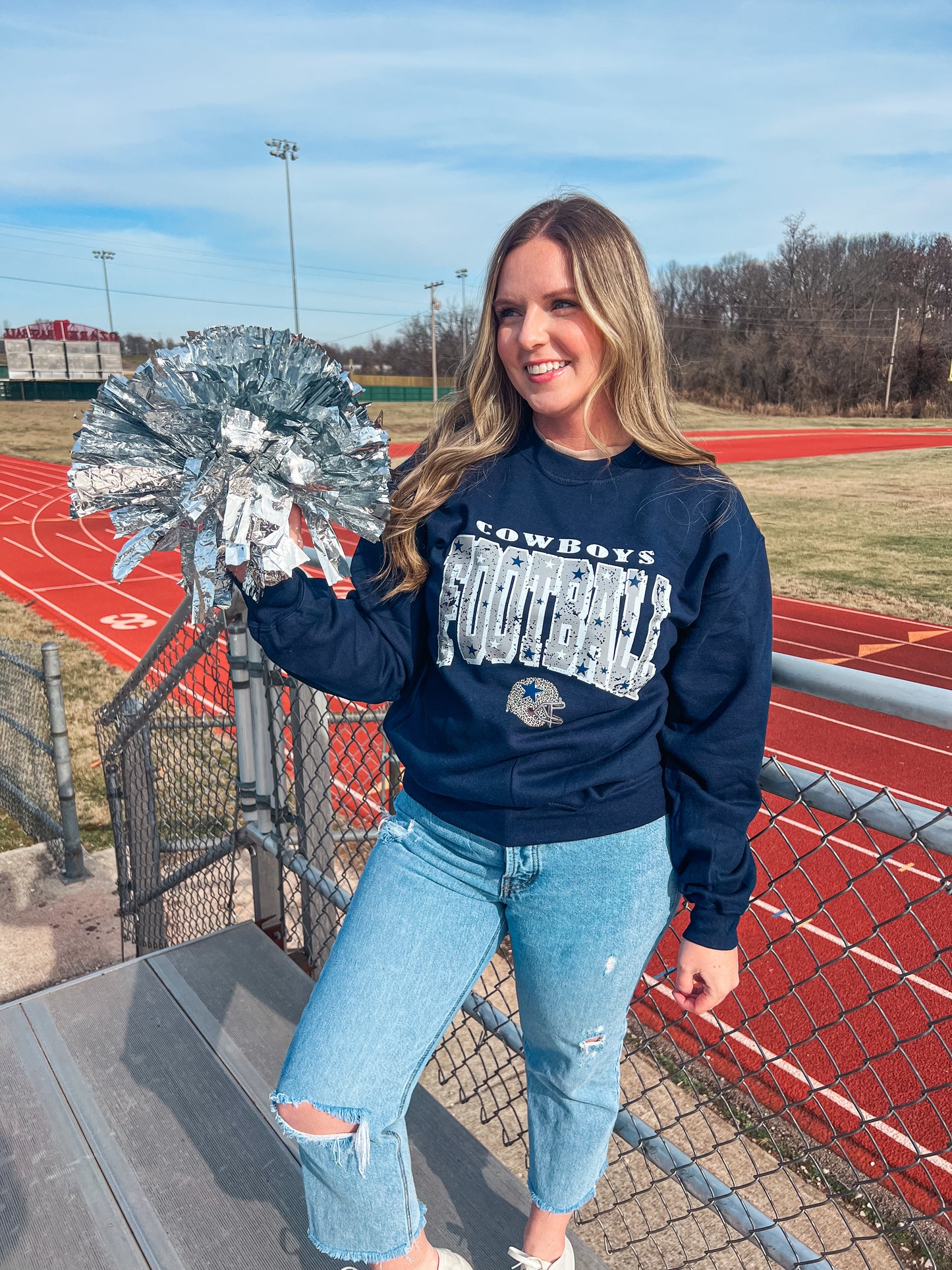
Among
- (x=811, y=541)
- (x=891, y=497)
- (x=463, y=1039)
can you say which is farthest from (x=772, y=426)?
(x=463, y=1039)

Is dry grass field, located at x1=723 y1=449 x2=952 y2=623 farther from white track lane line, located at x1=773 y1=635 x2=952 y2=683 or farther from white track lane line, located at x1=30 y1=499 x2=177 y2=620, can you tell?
white track lane line, located at x1=30 y1=499 x2=177 y2=620

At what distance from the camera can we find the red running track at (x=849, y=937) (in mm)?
2770

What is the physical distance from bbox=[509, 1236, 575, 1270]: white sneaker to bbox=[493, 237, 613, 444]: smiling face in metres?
1.47

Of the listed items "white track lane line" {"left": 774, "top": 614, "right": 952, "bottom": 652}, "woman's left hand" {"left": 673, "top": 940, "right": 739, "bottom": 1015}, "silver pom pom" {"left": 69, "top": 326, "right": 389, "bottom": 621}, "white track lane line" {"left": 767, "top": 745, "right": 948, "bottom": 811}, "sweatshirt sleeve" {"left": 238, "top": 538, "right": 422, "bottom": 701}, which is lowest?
"white track lane line" {"left": 774, "top": 614, "right": 952, "bottom": 652}

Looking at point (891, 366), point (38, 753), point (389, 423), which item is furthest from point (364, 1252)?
point (891, 366)

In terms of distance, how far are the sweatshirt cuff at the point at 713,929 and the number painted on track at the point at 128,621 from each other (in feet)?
33.3

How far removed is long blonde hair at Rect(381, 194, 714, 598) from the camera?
1468mm

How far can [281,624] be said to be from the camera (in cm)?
143

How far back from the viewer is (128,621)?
11086 millimetres

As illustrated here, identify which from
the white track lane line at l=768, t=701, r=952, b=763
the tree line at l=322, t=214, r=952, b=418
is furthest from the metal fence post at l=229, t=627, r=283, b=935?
the tree line at l=322, t=214, r=952, b=418

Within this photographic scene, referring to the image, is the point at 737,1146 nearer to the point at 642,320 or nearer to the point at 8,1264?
the point at 8,1264

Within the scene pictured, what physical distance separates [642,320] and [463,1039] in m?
2.79

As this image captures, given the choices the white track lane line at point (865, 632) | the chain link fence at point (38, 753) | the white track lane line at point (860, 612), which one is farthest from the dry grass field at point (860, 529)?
the chain link fence at point (38, 753)

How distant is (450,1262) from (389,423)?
129 feet
